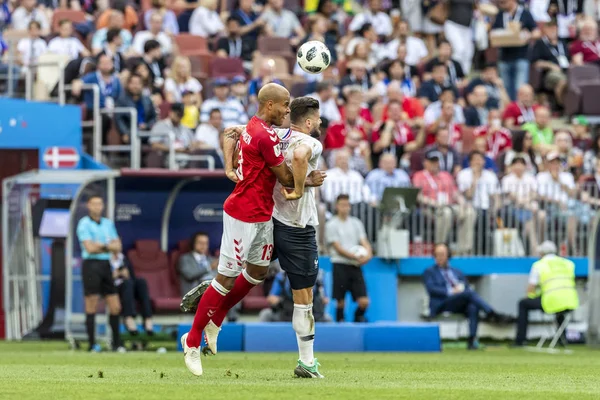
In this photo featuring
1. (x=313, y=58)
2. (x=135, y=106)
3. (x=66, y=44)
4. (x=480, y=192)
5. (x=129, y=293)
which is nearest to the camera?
(x=313, y=58)

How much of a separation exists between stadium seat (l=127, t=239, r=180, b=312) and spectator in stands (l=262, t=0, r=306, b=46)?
750 cm

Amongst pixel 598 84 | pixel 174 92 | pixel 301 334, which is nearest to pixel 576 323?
pixel 598 84

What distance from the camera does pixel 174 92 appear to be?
25.0m

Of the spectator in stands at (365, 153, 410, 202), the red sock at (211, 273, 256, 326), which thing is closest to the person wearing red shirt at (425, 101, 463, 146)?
the spectator in stands at (365, 153, 410, 202)

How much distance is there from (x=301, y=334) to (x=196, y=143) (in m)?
12.3

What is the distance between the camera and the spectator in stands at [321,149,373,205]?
21.9 meters

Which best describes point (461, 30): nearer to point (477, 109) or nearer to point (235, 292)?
point (477, 109)

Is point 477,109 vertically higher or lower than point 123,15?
lower

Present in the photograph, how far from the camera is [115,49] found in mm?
24672

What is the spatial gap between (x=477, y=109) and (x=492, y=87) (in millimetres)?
1496

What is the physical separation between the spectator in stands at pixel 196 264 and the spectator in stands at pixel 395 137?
3.74 metres

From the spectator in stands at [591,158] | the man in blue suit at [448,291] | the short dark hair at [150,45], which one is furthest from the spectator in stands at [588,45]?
the short dark hair at [150,45]

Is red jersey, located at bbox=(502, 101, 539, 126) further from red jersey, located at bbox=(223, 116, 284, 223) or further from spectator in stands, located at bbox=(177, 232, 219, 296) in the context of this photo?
red jersey, located at bbox=(223, 116, 284, 223)

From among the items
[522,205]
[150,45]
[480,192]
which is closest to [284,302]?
[480,192]
